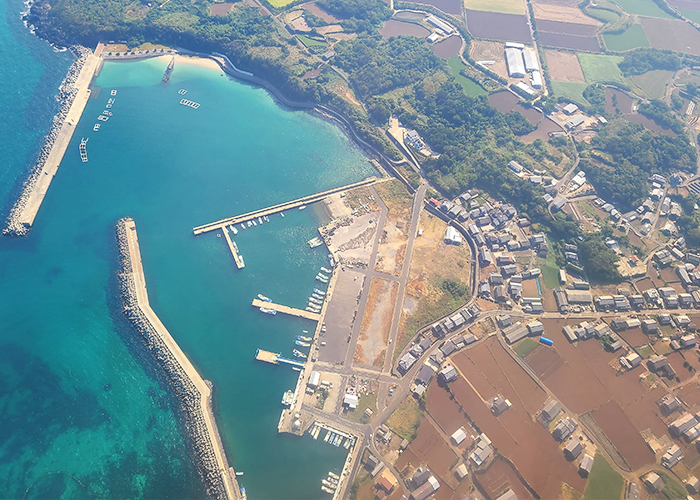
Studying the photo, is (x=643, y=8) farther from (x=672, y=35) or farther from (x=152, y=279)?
(x=152, y=279)

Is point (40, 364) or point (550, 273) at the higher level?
point (550, 273)

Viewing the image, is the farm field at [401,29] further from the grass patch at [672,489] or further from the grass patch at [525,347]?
the grass patch at [672,489]

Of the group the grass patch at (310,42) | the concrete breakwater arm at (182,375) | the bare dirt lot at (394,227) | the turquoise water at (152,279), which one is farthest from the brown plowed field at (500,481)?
the grass patch at (310,42)

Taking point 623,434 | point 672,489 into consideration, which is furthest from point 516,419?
point 672,489

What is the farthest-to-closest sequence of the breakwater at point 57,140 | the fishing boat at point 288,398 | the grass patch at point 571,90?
the grass patch at point 571,90, the breakwater at point 57,140, the fishing boat at point 288,398

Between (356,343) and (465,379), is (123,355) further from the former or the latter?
(465,379)

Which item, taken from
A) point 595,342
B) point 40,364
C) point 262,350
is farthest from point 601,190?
point 40,364
